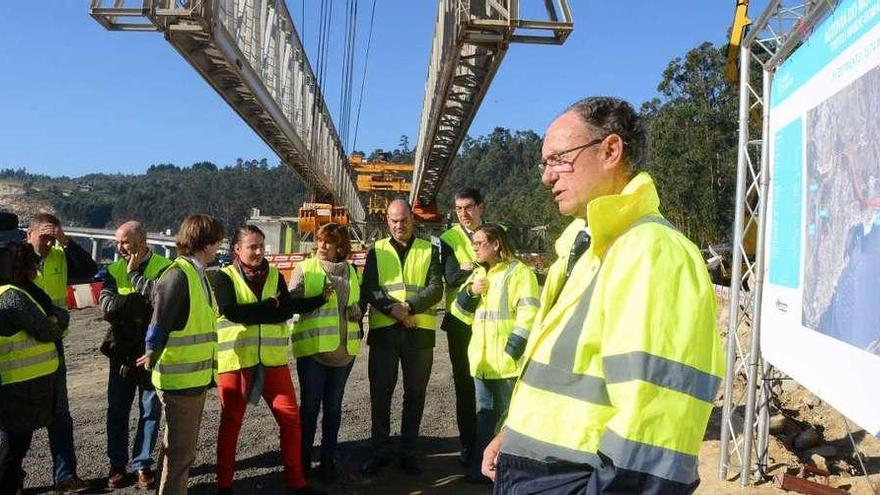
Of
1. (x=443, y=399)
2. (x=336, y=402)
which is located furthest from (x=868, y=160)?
(x=443, y=399)

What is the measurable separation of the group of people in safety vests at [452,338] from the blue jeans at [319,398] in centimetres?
2

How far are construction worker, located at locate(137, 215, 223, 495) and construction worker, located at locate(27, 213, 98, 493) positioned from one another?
2.79 feet

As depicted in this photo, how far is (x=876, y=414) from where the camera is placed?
2633mm

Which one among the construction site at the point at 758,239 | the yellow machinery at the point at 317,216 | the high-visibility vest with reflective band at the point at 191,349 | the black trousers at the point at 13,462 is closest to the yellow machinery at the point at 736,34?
the construction site at the point at 758,239

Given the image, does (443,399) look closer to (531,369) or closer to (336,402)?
(336,402)

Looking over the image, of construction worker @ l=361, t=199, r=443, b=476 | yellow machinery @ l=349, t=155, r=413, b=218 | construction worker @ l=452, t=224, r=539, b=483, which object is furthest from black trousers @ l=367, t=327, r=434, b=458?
yellow machinery @ l=349, t=155, r=413, b=218

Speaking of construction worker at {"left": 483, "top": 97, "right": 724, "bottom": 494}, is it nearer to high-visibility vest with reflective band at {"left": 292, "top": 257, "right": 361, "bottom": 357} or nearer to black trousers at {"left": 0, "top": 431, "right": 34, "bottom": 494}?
high-visibility vest with reflective band at {"left": 292, "top": 257, "right": 361, "bottom": 357}

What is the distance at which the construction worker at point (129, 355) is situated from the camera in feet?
14.3

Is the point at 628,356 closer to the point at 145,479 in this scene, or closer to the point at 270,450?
the point at 145,479

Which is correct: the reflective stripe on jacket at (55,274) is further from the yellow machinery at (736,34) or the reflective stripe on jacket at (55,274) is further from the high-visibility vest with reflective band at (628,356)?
the yellow machinery at (736,34)

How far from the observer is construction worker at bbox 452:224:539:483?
4383 mm

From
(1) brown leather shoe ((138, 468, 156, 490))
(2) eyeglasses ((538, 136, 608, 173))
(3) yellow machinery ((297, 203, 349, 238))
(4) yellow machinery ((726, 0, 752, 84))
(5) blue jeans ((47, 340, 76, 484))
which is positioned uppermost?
(4) yellow machinery ((726, 0, 752, 84))

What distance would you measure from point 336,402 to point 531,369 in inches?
126

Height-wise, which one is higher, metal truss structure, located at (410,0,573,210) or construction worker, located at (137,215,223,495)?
metal truss structure, located at (410,0,573,210)
